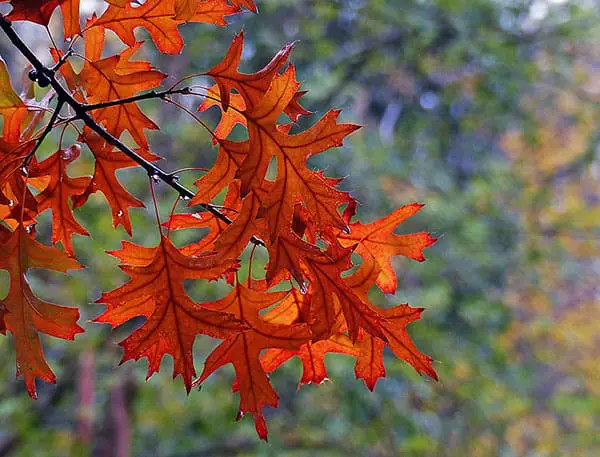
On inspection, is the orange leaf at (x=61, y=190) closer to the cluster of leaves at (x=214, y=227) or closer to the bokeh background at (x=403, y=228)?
the cluster of leaves at (x=214, y=227)

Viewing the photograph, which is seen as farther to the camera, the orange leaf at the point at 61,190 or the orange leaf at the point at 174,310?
the orange leaf at the point at 61,190

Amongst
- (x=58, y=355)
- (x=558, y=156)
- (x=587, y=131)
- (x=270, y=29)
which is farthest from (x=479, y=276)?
(x=558, y=156)

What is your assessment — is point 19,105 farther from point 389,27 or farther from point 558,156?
point 558,156

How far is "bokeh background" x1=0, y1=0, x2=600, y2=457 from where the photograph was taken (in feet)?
9.02

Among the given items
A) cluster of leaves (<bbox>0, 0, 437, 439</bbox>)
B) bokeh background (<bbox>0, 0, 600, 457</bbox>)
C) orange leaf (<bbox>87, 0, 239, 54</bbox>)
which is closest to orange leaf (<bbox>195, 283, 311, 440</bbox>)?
cluster of leaves (<bbox>0, 0, 437, 439</bbox>)

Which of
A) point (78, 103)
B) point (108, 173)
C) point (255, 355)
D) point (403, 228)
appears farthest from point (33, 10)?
point (403, 228)

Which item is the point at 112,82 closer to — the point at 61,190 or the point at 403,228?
the point at 61,190

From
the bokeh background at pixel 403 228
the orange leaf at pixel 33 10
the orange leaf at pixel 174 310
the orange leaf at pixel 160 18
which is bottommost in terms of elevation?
the bokeh background at pixel 403 228

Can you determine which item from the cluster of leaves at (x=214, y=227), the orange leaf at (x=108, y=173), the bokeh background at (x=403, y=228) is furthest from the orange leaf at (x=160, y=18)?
the bokeh background at (x=403, y=228)

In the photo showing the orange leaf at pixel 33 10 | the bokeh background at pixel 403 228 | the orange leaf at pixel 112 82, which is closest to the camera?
the orange leaf at pixel 33 10

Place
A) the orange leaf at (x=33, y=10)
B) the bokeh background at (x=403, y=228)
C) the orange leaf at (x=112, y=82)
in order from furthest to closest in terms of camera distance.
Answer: the bokeh background at (x=403, y=228), the orange leaf at (x=112, y=82), the orange leaf at (x=33, y=10)

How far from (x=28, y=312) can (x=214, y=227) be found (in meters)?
0.19

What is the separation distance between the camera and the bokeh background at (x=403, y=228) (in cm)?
275

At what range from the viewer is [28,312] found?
1.88 feet
